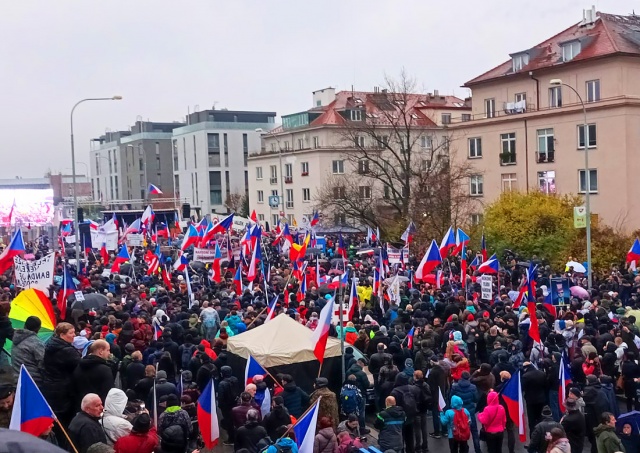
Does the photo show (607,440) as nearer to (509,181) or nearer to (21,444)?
(21,444)

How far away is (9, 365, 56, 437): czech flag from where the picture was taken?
709 cm

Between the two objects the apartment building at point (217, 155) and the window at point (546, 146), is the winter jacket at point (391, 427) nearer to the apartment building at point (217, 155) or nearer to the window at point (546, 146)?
the window at point (546, 146)

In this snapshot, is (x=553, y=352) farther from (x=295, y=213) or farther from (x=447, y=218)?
(x=295, y=213)

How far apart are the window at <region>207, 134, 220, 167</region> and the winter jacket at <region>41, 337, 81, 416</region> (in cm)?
8391

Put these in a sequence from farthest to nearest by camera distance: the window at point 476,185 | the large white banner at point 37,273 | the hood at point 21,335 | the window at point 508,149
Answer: the window at point 476,185 → the window at point 508,149 → the large white banner at point 37,273 → the hood at point 21,335

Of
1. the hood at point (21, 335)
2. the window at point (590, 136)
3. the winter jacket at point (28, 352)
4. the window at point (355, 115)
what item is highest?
the window at point (355, 115)

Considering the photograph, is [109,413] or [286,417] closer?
[109,413]

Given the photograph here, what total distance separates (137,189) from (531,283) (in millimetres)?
98726

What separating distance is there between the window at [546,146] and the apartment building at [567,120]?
0.06 m

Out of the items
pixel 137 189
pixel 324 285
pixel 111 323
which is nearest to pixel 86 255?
pixel 324 285

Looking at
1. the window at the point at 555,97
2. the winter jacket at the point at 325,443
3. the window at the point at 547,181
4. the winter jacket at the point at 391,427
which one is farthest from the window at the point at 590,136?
the winter jacket at the point at 325,443

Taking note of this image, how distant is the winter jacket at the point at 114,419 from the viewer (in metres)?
8.02

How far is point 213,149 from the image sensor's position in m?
91.4

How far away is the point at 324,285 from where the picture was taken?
2314cm
